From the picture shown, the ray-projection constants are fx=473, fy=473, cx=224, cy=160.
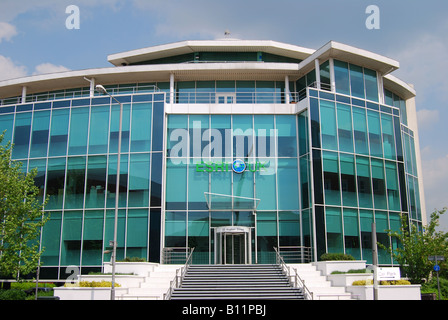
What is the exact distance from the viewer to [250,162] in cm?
3338

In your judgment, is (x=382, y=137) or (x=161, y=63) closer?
(x=382, y=137)

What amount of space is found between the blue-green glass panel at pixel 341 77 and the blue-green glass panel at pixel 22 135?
23.0 meters

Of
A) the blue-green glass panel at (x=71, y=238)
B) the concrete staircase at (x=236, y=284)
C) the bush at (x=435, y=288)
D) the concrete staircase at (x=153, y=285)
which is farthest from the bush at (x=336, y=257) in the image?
the blue-green glass panel at (x=71, y=238)

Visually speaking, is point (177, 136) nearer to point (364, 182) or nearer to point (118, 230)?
point (118, 230)

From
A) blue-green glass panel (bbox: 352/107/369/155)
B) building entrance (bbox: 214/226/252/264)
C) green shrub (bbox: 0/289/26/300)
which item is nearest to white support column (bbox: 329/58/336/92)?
blue-green glass panel (bbox: 352/107/369/155)

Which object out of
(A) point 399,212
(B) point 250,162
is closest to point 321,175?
(B) point 250,162

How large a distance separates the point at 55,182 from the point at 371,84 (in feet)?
80.4

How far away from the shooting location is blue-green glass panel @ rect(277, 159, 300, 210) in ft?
108

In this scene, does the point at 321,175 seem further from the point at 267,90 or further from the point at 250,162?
the point at 267,90

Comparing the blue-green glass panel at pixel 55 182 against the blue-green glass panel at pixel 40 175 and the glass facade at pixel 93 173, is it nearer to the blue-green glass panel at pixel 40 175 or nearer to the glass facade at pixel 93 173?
the glass facade at pixel 93 173

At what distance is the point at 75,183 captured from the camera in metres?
33.3

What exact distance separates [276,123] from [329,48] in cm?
636

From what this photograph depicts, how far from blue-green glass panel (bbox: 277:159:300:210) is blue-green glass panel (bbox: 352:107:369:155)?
15.2 ft

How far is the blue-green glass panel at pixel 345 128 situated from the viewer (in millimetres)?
32906
